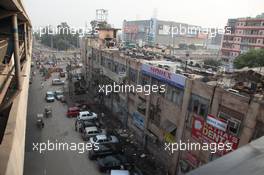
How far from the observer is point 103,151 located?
18297 millimetres

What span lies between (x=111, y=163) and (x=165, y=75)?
746 centimetres

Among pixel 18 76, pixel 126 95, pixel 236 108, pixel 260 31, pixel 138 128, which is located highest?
pixel 260 31

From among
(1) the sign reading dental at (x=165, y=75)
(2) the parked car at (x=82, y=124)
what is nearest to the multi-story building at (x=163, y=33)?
(2) the parked car at (x=82, y=124)

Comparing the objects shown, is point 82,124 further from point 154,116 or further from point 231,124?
point 231,124

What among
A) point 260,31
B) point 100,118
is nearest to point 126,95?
point 100,118

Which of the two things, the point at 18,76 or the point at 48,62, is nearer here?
the point at 18,76

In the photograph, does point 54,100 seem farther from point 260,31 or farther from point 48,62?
point 260,31

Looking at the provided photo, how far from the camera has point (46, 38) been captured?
324 feet

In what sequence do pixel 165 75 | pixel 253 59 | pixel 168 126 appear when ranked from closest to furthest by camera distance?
pixel 165 75 → pixel 168 126 → pixel 253 59

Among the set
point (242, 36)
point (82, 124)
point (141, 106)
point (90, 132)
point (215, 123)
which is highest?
point (242, 36)

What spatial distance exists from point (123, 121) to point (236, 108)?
1409 cm

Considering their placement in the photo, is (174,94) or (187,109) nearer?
(187,109)

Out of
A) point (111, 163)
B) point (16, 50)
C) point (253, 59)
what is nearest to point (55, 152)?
point (111, 163)

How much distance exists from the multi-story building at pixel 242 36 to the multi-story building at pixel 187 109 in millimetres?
39228
